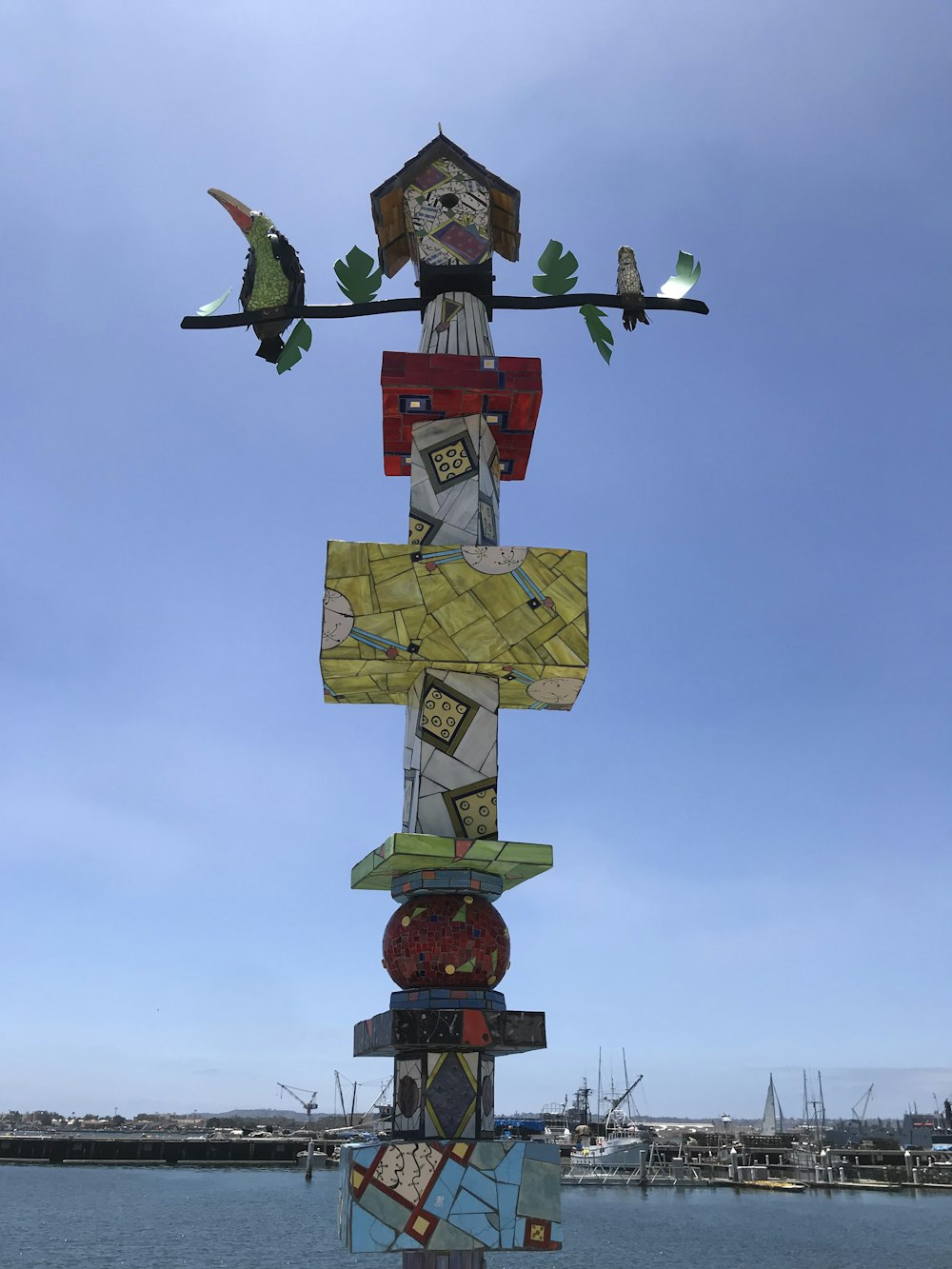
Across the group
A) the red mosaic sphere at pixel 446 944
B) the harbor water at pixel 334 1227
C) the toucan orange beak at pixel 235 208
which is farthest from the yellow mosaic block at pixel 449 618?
the harbor water at pixel 334 1227

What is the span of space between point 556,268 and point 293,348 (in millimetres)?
3714

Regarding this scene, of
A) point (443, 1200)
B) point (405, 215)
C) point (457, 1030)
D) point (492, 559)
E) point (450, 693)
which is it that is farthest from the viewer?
point (405, 215)

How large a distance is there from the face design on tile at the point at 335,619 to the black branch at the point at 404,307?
4.11 meters

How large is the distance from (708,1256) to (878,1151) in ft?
210

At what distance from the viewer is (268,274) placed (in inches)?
542

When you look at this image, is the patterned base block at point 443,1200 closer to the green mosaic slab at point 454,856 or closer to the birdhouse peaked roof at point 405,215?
the green mosaic slab at point 454,856

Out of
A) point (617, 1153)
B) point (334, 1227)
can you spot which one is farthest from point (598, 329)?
point (617, 1153)

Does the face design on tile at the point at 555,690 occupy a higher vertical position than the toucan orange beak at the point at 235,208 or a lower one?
lower

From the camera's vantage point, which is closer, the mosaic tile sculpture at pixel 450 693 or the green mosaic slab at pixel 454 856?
the mosaic tile sculpture at pixel 450 693

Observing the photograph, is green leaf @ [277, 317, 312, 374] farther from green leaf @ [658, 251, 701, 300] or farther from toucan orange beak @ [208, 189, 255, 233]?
green leaf @ [658, 251, 701, 300]

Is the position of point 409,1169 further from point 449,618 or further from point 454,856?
point 449,618

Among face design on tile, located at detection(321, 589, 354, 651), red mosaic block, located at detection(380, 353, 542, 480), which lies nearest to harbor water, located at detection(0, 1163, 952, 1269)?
face design on tile, located at detection(321, 589, 354, 651)

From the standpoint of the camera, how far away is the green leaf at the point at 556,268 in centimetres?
1424

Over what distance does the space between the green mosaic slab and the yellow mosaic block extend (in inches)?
78.5
